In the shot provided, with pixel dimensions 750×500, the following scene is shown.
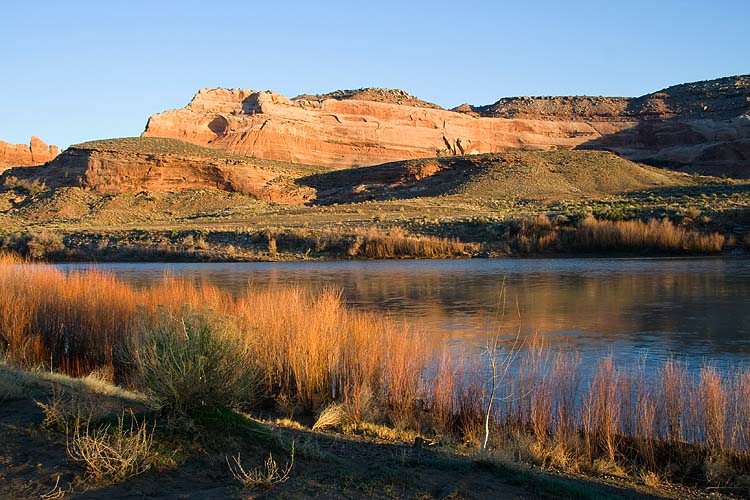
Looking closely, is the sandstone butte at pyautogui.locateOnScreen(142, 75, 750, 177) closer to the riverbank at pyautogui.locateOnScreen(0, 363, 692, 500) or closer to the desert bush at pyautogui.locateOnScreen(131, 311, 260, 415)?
the riverbank at pyautogui.locateOnScreen(0, 363, 692, 500)

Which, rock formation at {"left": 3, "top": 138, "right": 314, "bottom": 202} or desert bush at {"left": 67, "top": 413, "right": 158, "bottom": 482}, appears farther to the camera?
rock formation at {"left": 3, "top": 138, "right": 314, "bottom": 202}

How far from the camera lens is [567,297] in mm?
20484

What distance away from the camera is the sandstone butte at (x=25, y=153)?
12312cm

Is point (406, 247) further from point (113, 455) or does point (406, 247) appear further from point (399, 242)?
point (113, 455)

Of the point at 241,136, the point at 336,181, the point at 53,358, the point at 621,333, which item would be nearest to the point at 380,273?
the point at 621,333

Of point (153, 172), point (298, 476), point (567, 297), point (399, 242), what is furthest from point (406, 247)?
point (153, 172)

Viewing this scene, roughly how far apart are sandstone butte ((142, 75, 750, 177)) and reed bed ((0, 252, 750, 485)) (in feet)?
270

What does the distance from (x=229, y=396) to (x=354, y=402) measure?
2003 millimetres

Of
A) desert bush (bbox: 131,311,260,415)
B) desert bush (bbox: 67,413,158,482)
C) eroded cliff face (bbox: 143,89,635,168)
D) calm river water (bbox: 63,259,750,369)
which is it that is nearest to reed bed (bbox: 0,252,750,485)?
desert bush (bbox: 131,311,260,415)

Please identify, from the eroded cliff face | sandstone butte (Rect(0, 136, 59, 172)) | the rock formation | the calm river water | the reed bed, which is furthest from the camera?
sandstone butte (Rect(0, 136, 59, 172))

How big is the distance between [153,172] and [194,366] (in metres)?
72.9

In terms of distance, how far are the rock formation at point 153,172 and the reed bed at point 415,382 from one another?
6406 cm

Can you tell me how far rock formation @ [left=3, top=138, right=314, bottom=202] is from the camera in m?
74.2

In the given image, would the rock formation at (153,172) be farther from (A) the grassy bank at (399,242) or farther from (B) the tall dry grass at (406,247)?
(B) the tall dry grass at (406,247)
